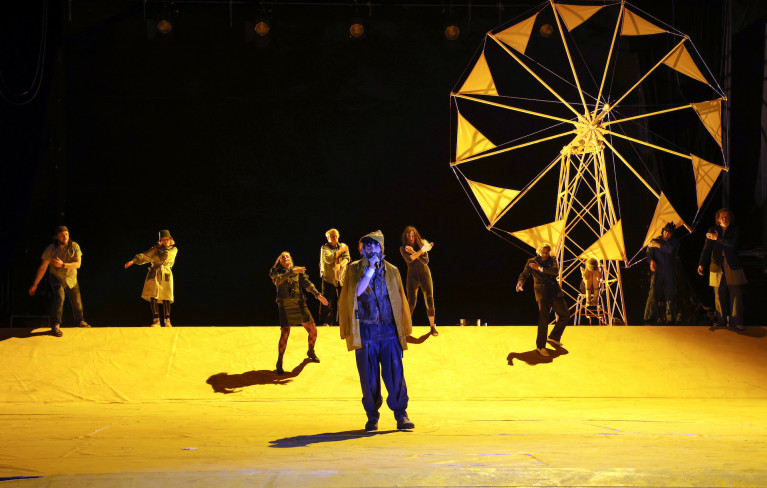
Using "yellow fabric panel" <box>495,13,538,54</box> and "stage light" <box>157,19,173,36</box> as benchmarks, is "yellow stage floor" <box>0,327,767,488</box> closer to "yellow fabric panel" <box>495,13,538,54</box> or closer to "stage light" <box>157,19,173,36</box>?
"yellow fabric panel" <box>495,13,538,54</box>

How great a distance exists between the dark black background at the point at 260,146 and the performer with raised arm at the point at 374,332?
7.82 metres

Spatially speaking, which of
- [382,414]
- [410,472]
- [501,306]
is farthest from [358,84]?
[410,472]

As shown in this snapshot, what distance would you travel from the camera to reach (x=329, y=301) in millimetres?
12031

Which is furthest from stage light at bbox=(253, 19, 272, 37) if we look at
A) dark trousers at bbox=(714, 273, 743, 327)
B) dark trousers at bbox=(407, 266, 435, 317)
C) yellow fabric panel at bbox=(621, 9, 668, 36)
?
dark trousers at bbox=(714, 273, 743, 327)

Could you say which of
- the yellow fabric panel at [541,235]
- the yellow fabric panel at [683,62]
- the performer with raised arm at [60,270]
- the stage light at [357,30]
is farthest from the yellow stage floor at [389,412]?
the stage light at [357,30]

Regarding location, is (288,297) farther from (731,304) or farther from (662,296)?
(731,304)

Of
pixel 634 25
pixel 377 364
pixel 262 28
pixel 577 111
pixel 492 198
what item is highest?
pixel 262 28

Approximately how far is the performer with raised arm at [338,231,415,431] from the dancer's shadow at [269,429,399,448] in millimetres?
125

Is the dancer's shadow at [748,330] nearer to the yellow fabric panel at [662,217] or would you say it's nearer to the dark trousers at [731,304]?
the dark trousers at [731,304]

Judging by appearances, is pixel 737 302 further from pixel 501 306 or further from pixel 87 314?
pixel 87 314

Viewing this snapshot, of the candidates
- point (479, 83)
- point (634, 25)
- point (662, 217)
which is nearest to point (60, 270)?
point (479, 83)

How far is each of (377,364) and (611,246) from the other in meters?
6.43

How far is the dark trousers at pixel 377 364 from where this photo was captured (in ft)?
21.0

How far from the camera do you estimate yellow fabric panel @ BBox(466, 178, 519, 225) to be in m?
12.2
